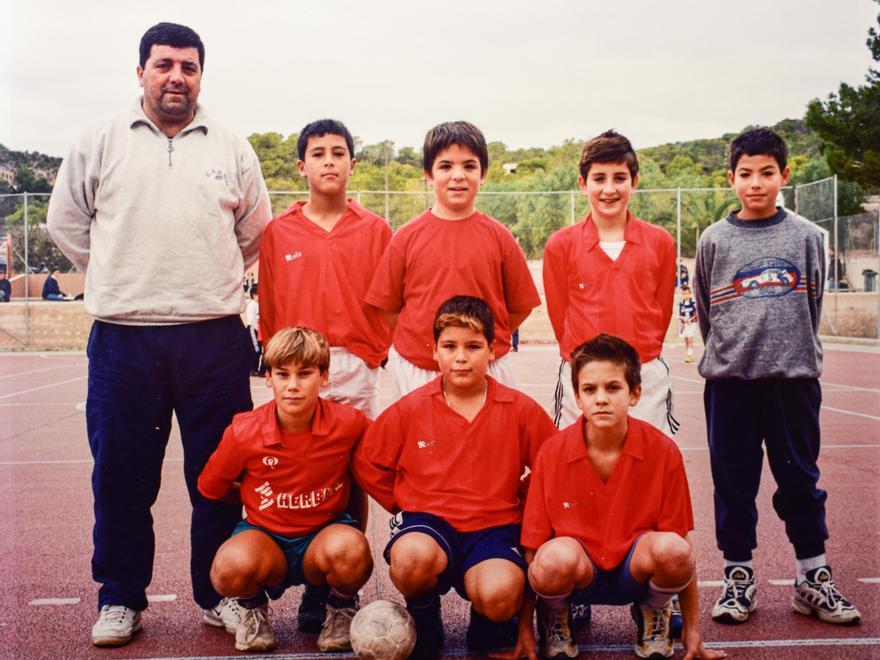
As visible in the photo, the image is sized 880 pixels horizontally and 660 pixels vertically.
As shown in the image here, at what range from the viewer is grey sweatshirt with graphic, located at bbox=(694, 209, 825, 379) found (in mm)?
3928

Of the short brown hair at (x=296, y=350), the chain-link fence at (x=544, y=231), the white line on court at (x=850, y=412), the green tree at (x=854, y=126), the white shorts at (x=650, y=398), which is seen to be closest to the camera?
the short brown hair at (x=296, y=350)

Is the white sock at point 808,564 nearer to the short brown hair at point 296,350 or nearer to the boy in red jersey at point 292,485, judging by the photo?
the boy in red jersey at point 292,485

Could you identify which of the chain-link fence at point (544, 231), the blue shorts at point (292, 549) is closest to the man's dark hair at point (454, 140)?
the blue shorts at point (292, 549)

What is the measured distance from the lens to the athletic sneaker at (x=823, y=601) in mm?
3729

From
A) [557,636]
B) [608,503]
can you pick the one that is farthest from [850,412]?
[557,636]

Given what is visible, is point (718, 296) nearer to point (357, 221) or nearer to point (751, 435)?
point (751, 435)

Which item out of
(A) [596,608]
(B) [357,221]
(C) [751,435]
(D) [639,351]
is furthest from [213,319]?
(C) [751,435]

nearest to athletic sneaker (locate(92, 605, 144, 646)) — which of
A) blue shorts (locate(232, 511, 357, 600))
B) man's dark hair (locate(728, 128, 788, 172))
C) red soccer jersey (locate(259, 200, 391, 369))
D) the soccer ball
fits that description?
blue shorts (locate(232, 511, 357, 600))

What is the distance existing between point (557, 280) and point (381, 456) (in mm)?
1127

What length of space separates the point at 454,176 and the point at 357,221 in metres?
0.51

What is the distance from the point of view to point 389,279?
3.94m

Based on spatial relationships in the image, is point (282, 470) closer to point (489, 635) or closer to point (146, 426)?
point (146, 426)

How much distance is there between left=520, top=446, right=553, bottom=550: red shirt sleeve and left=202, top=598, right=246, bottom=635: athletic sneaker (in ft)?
3.73

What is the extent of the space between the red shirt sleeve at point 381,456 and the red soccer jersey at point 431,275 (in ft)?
1.26
